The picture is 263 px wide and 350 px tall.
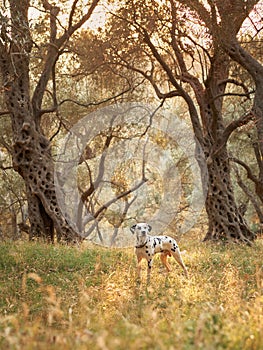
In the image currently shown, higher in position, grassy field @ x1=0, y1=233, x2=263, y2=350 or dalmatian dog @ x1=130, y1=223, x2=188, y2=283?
dalmatian dog @ x1=130, y1=223, x2=188, y2=283

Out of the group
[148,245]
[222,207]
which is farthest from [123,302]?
[222,207]

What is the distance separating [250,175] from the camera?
1028 inches

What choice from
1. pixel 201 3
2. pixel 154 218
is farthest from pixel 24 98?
pixel 154 218

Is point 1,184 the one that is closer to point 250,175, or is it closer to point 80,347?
point 250,175

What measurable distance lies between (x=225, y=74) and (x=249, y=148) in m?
13.5

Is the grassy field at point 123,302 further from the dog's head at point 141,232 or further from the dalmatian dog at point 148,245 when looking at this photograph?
the dog's head at point 141,232

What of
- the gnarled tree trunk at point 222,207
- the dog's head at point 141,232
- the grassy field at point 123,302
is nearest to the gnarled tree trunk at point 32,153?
the grassy field at point 123,302

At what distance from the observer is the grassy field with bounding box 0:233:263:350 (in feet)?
16.9

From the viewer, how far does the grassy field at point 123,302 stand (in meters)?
5.14

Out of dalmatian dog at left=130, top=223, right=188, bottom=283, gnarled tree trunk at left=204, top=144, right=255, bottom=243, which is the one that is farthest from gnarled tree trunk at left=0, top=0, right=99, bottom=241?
dalmatian dog at left=130, top=223, right=188, bottom=283

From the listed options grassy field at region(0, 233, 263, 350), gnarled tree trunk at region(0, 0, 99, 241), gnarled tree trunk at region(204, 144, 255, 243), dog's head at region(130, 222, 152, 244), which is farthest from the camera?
gnarled tree trunk at region(204, 144, 255, 243)

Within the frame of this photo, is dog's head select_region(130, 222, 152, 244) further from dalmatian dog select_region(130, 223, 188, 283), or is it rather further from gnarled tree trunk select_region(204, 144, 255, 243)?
gnarled tree trunk select_region(204, 144, 255, 243)

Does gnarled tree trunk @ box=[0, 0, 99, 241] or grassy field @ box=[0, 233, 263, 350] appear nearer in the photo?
grassy field @ box=[0, 233, 263, 350]

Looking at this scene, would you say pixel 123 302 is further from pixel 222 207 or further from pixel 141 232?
pixel 222 207
